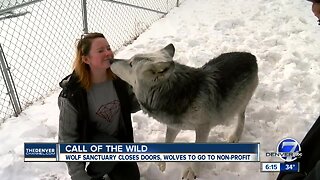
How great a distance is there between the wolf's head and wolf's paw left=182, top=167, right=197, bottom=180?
44.5 inches

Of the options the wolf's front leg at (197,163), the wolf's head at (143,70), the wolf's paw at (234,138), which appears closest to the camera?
the wolf's head at (143,70)

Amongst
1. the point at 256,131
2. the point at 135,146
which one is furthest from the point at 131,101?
the point at 256,131

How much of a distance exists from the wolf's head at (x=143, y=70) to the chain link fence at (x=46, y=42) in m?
2.31

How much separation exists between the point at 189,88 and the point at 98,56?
900 mm

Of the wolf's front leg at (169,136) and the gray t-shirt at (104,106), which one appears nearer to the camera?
the gray t-shirt at (104,106)

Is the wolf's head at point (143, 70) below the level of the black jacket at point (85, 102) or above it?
above

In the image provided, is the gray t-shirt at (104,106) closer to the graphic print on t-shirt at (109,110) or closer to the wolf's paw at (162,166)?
the graphic print on t-shirt at (109,110)

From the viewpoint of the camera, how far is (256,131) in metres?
3.58

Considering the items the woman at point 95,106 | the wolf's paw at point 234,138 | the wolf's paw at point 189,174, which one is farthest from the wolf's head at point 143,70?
the wolf's paw at point 234,138

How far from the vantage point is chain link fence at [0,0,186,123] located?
458 centimetres

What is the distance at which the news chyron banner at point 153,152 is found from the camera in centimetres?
245

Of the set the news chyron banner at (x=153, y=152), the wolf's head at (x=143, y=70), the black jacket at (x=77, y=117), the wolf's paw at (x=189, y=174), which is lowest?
the wolf's paw at (x=189, y=174)

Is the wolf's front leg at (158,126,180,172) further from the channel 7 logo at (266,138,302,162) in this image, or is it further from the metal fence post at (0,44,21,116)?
the metal fence post at (0,44,21,116)

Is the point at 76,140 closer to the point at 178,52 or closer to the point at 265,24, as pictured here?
the point at 178,52
